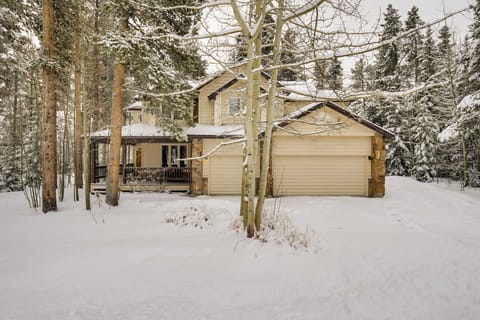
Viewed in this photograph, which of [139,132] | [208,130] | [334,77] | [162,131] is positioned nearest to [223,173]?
[208,130]

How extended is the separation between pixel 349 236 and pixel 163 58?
8344mm

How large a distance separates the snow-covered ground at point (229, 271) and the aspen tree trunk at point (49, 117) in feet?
4.47

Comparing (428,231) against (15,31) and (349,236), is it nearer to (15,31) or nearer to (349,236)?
(349,236)

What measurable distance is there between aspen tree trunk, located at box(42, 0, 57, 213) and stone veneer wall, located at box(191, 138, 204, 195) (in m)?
5.66

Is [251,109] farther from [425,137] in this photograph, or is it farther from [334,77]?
[425,137]

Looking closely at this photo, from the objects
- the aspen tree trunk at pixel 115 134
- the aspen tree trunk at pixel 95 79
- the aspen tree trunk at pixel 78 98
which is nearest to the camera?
the aspen tree trunk at pixel 78 98

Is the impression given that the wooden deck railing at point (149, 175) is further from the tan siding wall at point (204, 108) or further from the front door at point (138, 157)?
the tan siding wall at point (204, 108)

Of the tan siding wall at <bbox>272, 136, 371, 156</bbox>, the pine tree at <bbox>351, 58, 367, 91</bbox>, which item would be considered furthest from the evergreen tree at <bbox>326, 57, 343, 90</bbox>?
the tan siding wall at <bbox>272, 136, 371, 156</bbox>

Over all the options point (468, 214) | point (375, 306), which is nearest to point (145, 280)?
point (375, 306)

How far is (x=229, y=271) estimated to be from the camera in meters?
3.97

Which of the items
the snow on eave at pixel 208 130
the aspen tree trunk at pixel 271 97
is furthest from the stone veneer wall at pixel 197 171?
the aspen tree trunk at pixel 271 97

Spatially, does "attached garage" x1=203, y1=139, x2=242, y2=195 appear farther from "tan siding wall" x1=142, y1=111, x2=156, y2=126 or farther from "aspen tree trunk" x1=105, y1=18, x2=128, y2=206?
"tan siding wall" x1=142, y1=111, x2=156, y2=126

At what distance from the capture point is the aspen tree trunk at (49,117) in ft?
25.9

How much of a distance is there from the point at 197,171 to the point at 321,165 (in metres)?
6.15
